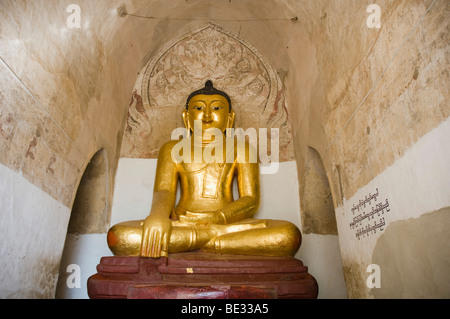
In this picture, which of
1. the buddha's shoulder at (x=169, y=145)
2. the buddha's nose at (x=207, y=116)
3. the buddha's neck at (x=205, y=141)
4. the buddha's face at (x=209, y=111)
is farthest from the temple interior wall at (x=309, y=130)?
the buddha's nose at (x=207, y=116)

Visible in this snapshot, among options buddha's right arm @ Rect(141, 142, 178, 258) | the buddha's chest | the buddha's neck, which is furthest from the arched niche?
buddha's right arm @ Rect(141, 142, 178, 258)

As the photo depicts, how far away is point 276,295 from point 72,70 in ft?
7.29

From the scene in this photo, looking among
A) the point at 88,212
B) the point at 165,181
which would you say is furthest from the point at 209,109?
the point at 88,212

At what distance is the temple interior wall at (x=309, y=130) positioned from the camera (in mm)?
1643

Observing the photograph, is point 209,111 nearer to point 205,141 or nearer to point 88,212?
point 205,141

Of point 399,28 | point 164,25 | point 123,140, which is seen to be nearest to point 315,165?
point 399,28

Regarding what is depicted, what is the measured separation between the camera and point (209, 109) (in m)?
3.80

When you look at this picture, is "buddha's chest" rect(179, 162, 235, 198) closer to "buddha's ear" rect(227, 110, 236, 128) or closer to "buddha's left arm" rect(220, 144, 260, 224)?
"buddha's left arm" rect(220, 144, 260, 224)

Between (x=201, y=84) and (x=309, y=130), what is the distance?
1609 millimetres

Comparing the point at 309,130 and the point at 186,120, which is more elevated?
the point at 186,120

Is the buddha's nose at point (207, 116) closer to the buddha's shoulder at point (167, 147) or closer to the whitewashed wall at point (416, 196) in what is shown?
the buddha's shoulder at point (167, 147)

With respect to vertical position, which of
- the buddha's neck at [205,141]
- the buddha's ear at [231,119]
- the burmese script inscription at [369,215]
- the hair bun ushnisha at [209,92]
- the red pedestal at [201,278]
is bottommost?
the red pedestal at [201,278]

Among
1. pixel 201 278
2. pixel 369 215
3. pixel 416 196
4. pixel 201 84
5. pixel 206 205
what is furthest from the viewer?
pixel 201 84

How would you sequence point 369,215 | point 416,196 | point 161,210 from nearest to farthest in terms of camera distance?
1. point 416,196
2. point 369,215
3. point 161,210
